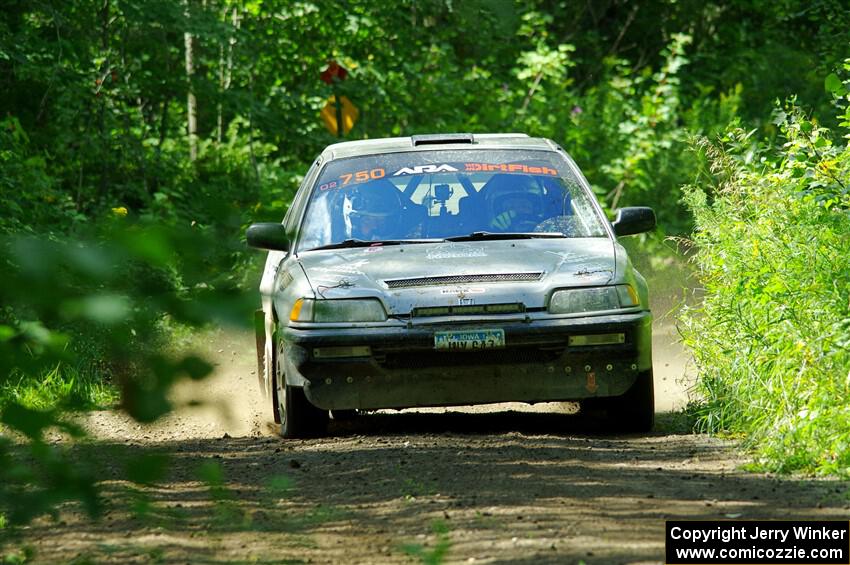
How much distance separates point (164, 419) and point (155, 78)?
14.4m

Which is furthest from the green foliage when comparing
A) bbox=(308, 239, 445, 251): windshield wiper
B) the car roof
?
bbox=(308, 239, 445, 251): windshield wiper

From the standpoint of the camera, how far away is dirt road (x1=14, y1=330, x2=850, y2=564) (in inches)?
185

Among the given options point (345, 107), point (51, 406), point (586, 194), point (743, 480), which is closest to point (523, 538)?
point (743, 480)

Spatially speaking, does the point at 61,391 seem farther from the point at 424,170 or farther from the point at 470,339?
the point at 424,170

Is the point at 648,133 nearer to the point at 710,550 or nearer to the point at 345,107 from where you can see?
the point at 345,107

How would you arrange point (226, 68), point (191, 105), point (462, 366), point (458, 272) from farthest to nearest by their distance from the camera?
point (191, 105) → point (226, 68) → point (458, 272) → point (462, 366)

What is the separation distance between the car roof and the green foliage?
114cm

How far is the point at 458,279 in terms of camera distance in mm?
7371

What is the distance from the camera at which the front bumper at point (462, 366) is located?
7230mm

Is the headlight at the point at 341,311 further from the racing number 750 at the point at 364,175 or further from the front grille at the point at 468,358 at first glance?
the racing number 750 at the point at 364,175

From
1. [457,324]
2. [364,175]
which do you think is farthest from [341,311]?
[364,175]

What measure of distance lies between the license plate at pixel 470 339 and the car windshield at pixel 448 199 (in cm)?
106

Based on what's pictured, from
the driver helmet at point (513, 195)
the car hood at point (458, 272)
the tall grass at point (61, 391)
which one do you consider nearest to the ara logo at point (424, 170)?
the driver helmet at point (513, 195)

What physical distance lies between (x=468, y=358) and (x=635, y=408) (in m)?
1.13
